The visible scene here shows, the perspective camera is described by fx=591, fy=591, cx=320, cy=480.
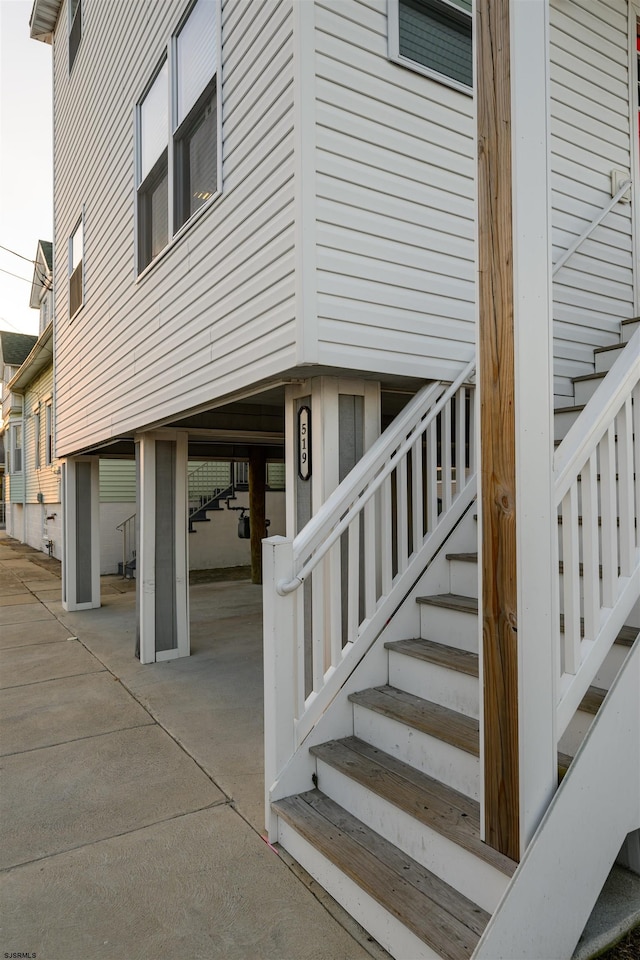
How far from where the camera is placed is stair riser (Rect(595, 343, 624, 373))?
3926 mm

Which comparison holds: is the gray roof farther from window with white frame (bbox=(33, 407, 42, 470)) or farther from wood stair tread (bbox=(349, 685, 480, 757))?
wood stair tread (bbox=(349, 685, 480, 757))

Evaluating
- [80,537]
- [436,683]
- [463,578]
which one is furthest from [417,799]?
[80,537]

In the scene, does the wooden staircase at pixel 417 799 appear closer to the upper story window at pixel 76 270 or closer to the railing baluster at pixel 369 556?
the railing baluster at pixel 369 556

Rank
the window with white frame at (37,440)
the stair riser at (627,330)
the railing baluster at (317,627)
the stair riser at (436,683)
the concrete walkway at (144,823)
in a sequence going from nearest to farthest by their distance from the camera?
the concrete walkway at (144,823)
the stair riser at (436,683)
the railing baluster at (317,627)
the stair riser at (627,330)
the window with white frame at (37,440)

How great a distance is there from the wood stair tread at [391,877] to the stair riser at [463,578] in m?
1.17

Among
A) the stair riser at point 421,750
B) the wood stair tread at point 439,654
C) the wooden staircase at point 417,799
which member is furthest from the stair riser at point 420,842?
the wood stair tread at point 439,654

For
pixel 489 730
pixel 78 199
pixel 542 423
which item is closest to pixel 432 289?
pixel 542 423

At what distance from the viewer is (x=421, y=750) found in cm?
232

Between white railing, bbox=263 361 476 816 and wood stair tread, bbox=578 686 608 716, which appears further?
white railing, bbox=263 361 476 816

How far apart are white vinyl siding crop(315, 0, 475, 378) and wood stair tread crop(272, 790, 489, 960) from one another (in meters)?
1.91

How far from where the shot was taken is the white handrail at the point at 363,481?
245cm

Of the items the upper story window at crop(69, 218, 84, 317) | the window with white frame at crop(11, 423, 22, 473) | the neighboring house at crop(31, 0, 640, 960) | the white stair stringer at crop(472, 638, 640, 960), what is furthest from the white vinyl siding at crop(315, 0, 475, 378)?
the window with white frame at crop(11, 423, 22, 473)

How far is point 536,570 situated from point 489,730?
1.57ft

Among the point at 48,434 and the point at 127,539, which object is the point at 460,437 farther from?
the point at 48,434
